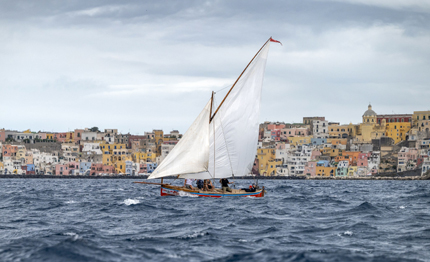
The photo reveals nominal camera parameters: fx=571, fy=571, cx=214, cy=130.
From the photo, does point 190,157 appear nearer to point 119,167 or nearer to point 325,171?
point 325,171

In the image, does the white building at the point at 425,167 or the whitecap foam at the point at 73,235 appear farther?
the white building at the point at 425,167

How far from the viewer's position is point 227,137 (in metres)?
40.5

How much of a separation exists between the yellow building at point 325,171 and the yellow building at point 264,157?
667 inches

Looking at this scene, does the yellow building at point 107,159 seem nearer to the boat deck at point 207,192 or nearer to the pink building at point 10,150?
the pink building at point 10,150

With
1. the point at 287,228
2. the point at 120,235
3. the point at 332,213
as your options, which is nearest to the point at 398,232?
the point at 287,228

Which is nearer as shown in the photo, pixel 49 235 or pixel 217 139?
pixel 49 235

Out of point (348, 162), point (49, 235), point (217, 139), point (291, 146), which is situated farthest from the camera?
point (291, 146)

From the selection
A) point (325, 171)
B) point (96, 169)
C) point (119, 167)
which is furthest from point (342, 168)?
point (96, 169)

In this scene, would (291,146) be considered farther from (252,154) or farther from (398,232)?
(398,232)

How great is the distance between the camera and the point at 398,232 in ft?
72.3

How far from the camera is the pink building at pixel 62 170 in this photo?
183 meters

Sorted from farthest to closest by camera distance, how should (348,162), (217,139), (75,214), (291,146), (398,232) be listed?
(291,146) < (348,162) < (217,139) < (75,214) < (398,232)

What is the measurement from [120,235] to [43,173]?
567ft

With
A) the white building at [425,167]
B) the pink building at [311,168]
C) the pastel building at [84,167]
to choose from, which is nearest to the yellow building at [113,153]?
the pastel building at [84,167]
